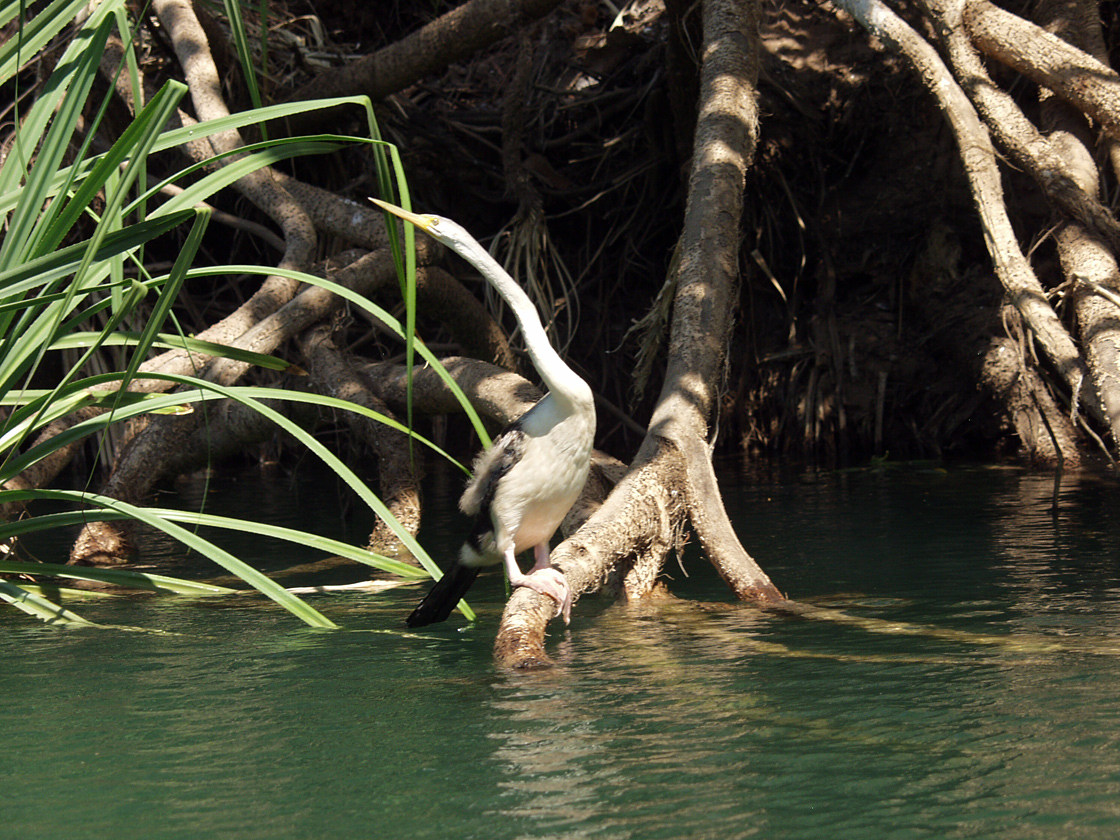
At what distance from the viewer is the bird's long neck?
288 centimetres

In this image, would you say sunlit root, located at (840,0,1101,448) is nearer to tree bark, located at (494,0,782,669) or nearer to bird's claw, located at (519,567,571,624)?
tree bark, located at (494,0,782,669)

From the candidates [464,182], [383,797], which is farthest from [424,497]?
[383,797]

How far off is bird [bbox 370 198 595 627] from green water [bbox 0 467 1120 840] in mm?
205

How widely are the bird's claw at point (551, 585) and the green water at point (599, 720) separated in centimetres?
15

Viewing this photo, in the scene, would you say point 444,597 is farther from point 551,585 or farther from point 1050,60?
point 1050,60

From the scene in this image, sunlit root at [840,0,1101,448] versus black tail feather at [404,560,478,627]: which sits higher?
sunlit root at [840,0,1101,448]

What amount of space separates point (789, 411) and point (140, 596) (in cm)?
490

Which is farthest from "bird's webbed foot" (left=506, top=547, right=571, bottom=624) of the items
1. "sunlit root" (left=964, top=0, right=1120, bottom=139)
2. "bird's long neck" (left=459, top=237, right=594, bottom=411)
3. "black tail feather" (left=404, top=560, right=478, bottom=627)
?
"sunlit root" (left=964, top=0, right=1120, bottom=139)

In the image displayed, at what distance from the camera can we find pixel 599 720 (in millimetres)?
2182

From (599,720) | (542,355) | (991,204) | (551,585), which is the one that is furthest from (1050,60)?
(599,720)

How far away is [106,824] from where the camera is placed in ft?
5.68

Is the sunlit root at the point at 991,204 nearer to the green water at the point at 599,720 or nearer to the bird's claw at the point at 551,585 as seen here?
the green water at the point at 599,720

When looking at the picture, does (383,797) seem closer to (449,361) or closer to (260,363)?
(260,363)

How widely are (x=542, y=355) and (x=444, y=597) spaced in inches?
30.3
